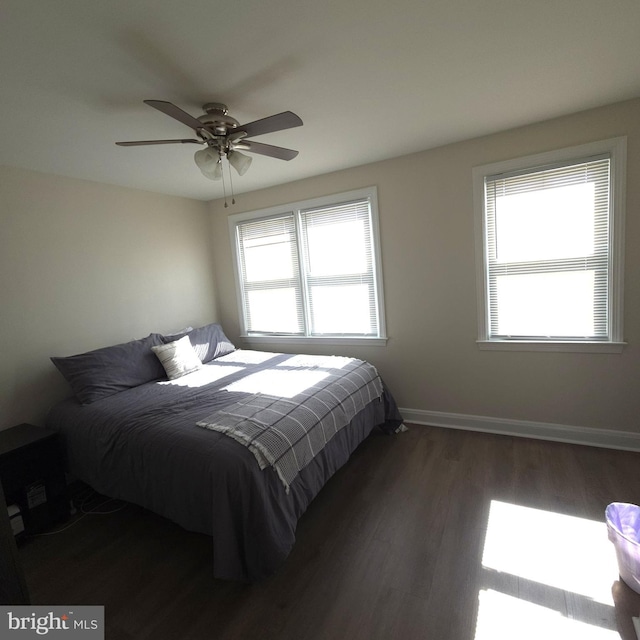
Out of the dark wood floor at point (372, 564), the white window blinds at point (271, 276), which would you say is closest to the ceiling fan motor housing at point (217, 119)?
the white window blinds at point (271, 276)

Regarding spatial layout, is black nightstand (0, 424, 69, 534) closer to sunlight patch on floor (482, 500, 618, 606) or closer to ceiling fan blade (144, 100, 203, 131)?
ceiling fan blade (144, 100, 203, 131)

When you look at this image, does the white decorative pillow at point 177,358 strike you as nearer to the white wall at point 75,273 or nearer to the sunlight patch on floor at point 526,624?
the white wall at point 75,273

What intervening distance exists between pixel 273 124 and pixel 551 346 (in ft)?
8.52

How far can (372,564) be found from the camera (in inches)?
70.1

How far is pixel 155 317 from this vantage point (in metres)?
3.62

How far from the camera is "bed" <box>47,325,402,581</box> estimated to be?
164cm

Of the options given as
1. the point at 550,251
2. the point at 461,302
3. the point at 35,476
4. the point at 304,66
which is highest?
the point at 304,66

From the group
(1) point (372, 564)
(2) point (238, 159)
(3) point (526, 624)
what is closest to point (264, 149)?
(2) point (238, 159)

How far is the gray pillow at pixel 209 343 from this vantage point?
3.52 metres

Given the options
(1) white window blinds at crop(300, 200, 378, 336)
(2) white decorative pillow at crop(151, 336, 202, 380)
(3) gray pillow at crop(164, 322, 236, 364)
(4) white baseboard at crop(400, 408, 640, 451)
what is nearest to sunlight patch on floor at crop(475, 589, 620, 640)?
(4) white baseboard at crop(400, 408, 640, 451)

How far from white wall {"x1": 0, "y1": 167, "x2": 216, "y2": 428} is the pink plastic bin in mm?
3758

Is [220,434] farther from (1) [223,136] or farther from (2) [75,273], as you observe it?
(2) [75,273]

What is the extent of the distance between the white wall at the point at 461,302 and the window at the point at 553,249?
77 millimetres

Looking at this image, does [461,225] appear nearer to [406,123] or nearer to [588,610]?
[406,123]
